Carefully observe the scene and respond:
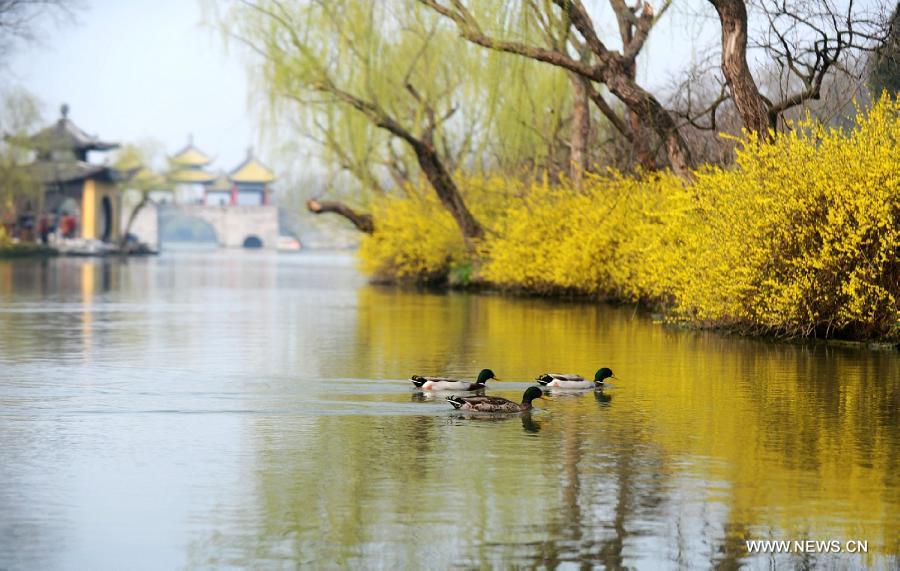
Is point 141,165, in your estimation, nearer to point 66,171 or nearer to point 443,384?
point 66,171

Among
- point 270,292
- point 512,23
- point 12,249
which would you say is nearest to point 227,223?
point 12,249

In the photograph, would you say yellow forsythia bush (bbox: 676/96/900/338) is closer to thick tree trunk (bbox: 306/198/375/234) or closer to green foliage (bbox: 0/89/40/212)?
thick tree trunk (bbox: 306/198/375/234)

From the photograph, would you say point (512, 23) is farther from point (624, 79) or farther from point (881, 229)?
point (881, 229)

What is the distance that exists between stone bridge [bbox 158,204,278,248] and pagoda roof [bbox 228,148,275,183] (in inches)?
154

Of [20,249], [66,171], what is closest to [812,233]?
[20,249]

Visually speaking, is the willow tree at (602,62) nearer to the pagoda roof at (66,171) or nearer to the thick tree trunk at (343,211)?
the thick tree trunk at (343,211)

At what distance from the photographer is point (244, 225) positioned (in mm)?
171125

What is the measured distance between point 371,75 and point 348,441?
26.5m

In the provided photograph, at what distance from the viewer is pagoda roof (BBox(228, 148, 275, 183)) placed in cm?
17188

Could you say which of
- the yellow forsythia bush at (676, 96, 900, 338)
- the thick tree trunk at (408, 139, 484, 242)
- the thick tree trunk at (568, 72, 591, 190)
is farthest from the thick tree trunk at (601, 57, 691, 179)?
the thick tree trunk at (408, 139, 484, 242)

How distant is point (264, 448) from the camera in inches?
405

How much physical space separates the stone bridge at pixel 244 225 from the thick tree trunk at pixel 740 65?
14744 centimetres

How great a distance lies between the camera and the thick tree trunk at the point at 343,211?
4328cm

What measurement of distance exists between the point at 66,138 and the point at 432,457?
328 ft
